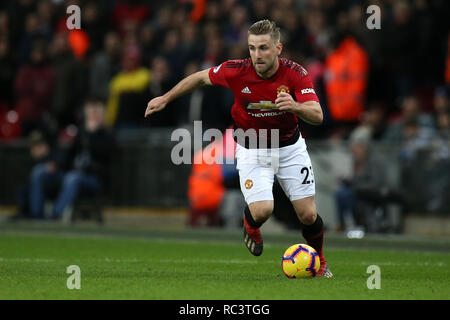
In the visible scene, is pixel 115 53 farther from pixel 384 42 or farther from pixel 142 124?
pixel 384 42

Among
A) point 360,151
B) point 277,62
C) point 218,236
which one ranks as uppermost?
point 277,62

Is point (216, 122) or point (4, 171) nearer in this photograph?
point (216, 122)

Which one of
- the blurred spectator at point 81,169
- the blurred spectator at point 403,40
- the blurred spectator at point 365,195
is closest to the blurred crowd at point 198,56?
the blurred spectator at point 403,40

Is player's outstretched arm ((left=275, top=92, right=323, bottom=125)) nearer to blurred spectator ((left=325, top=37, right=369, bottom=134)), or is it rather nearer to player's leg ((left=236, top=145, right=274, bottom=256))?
player's leg ((left=236, top=145, right=274, bottom=256))

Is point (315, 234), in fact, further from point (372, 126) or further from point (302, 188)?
point (372, 126)

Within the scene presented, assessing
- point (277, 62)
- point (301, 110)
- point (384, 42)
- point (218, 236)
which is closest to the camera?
point (301, 110)

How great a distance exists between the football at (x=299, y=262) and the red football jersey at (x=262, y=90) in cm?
115

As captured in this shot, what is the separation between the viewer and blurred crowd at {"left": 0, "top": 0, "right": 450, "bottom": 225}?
15.7 metres

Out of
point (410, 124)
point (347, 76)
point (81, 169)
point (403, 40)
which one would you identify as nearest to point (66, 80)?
point (81, 169)

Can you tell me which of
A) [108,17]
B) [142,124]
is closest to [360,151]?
[142,124]

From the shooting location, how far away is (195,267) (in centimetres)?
964

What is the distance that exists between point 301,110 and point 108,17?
13.5 m

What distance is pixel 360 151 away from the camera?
15.6 meters

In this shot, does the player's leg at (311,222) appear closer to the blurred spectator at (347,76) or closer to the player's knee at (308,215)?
the player's knee at (308,215)
